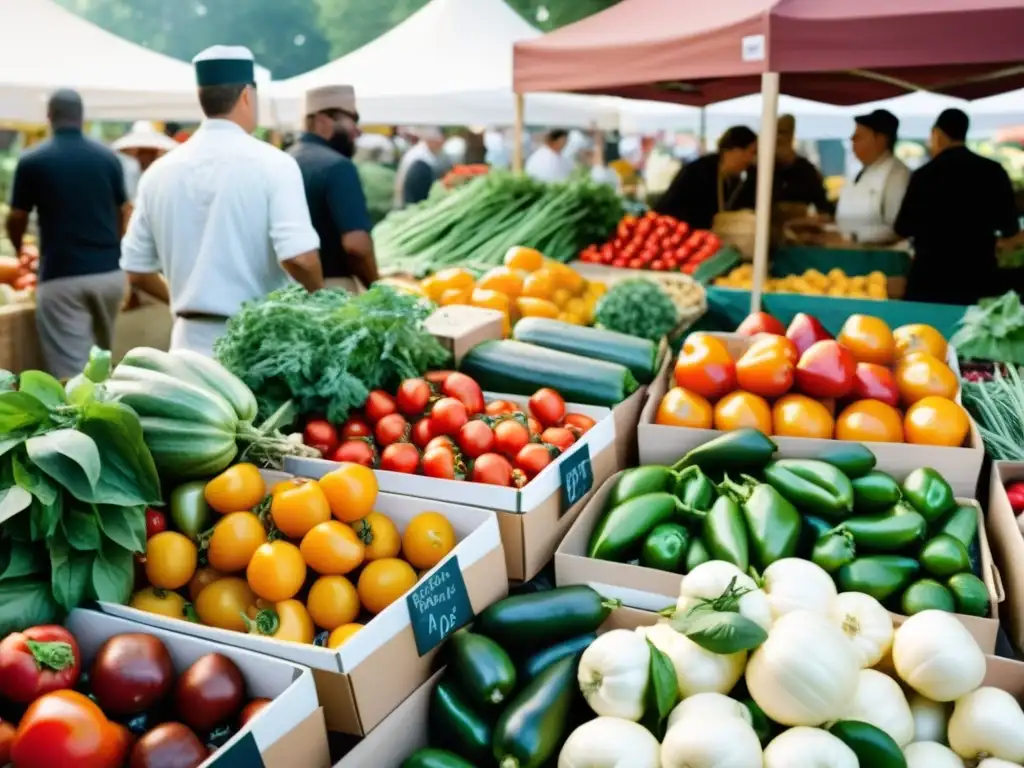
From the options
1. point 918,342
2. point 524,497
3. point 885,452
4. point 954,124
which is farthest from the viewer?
point 954,124

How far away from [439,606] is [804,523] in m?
1.01

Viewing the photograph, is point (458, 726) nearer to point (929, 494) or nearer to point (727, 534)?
point (727, 534)

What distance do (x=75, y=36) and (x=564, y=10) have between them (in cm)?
1045

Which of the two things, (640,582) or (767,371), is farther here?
(767,371)

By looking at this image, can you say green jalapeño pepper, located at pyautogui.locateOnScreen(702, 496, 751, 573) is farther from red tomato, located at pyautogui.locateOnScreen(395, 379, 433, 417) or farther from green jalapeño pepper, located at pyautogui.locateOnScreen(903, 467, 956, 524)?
red tomato, located at pyautogui.locateOnScreen(395, 379, 433, 417)

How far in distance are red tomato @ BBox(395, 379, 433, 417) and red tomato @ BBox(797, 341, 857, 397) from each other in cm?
111

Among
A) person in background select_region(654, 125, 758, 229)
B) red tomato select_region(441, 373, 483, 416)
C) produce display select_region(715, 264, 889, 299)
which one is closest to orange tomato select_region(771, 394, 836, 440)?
red tomato select_region(441, 373, 483, 416)

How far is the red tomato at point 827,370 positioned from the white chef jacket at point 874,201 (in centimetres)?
395

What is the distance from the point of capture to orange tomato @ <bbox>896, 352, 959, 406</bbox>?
272 centimetres

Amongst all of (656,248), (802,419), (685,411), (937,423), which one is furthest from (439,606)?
(656,248)

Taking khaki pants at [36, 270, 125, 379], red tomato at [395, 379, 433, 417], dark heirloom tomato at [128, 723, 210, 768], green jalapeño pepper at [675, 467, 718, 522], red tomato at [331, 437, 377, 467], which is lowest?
khaki pants at [36, 270, 125, 379]

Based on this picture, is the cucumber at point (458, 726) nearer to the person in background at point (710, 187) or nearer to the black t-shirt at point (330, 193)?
the black t-shirt at point (330, 193)

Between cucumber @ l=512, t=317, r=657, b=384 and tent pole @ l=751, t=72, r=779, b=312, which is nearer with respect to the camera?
cucumber @ l=512, t=317, r=657, b=384

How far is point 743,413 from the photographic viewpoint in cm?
260
